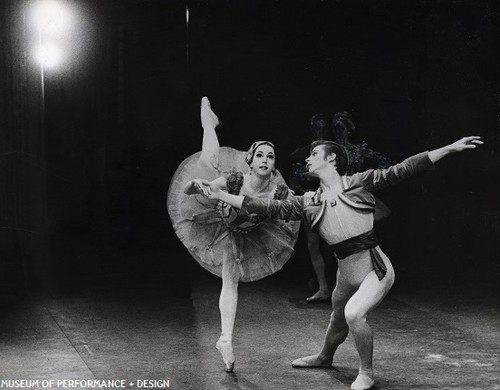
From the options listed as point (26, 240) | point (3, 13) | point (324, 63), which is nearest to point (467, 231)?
point (324, 63)

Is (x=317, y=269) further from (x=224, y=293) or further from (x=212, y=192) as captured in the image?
(x=212, y=192)

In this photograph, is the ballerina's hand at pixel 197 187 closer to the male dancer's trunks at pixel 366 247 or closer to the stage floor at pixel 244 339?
the male dancer's trunks at pixel 366 247

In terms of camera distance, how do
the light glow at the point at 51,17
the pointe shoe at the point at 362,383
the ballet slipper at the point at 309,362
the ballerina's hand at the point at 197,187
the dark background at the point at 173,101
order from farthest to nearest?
the dark background at the point at 173,101
the light glow at the point at 51,17
the ballet slipper at the point at 309,362
the ballerina's hand at the point at 197,187
the pointe shoe at the point at 362,383

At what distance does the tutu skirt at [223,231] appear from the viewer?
468cm

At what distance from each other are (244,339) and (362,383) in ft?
3.61

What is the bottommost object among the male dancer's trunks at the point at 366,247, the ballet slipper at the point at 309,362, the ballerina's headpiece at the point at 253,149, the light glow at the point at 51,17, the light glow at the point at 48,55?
the ballet slipper at the point at 309,362

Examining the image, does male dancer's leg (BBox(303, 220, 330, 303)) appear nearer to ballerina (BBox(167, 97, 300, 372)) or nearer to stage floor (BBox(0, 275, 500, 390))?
stage floor (BBox(0, 275, 500, 390))

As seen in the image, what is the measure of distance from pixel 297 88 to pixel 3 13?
1959 mm

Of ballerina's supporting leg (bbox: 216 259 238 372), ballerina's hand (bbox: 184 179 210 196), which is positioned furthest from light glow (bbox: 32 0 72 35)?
ballerina's supporting leg (bbox: 216 259 238 372)

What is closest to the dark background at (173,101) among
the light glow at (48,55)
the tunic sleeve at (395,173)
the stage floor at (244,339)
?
the light glow at (48,55)

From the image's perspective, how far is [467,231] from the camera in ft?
23.1

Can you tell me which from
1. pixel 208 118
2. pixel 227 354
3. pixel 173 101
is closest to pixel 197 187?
pixel 208 118

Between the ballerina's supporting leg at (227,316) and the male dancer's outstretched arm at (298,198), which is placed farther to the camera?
the ballerina's supporting leg at (227,316)

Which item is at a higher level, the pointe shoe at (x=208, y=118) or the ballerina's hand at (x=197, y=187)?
the pointe shoe at (x=208, y=118)
